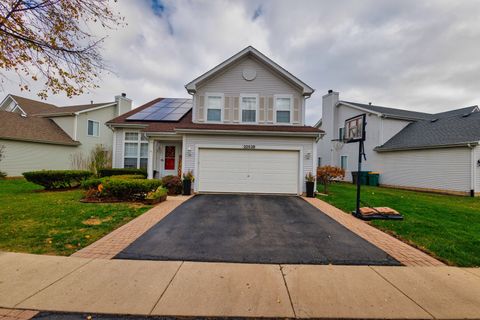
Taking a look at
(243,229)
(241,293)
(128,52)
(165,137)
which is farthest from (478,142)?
(128,52)

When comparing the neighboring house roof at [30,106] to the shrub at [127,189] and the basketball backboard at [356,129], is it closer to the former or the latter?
the shrub at [127,189]

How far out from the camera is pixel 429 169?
540 inches

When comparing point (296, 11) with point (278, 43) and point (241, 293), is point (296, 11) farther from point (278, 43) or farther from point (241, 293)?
point (241, 293)

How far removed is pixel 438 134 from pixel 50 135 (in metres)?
29.7

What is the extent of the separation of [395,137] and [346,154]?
4075mm

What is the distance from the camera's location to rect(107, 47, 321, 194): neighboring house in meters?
10.5

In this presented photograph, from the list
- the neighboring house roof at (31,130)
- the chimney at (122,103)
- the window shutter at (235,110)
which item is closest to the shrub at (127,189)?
the window shutter at (235,110)

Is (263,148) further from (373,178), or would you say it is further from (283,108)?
(373,178)

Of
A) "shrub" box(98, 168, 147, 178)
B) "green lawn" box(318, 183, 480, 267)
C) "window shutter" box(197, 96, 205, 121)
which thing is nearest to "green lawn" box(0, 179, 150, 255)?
"shrub" box(98, 168, 147, 178)

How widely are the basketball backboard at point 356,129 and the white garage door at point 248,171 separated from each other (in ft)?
9.79

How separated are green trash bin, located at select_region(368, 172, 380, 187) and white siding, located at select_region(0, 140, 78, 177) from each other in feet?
83.7

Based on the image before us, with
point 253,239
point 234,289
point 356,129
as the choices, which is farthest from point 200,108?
point 234,289

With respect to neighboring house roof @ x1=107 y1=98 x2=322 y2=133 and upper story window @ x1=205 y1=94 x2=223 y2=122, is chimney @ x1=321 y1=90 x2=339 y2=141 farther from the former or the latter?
upper story window @ x1=205 y1=94 x2=223 y2=122

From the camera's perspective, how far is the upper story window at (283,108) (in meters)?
11.8
